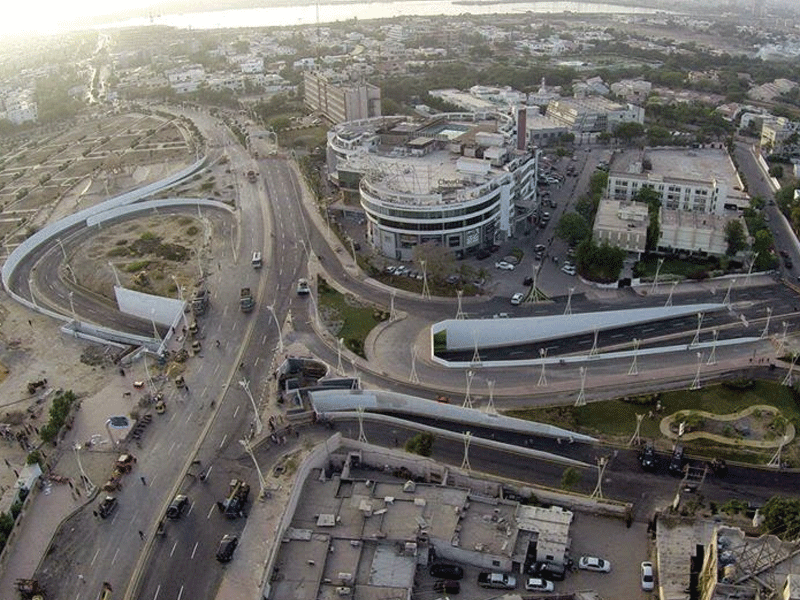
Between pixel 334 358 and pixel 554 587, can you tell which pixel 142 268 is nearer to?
pixel 334 358

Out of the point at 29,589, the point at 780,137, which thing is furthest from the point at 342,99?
the point at 29,589

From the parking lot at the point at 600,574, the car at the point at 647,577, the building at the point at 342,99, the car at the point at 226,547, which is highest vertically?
the building at the point at 342,99

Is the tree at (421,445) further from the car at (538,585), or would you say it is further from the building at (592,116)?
the building at (592,116)

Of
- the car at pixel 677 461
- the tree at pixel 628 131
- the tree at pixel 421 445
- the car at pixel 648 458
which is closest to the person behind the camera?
the car at pixel 677 461

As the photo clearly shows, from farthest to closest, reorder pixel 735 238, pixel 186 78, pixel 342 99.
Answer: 1. pixel 186 78
2. pixel 342 99
3. pixel 735 238

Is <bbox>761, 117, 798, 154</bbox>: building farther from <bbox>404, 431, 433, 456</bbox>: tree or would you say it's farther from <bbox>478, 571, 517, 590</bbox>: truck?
<bbox>478, 571, 517, 590</bbox>: truck

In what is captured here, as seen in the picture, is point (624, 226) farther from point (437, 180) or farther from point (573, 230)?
point (437, 180)

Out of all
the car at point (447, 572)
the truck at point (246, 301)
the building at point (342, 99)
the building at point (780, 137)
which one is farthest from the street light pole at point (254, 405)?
the building at point (780, 137)
